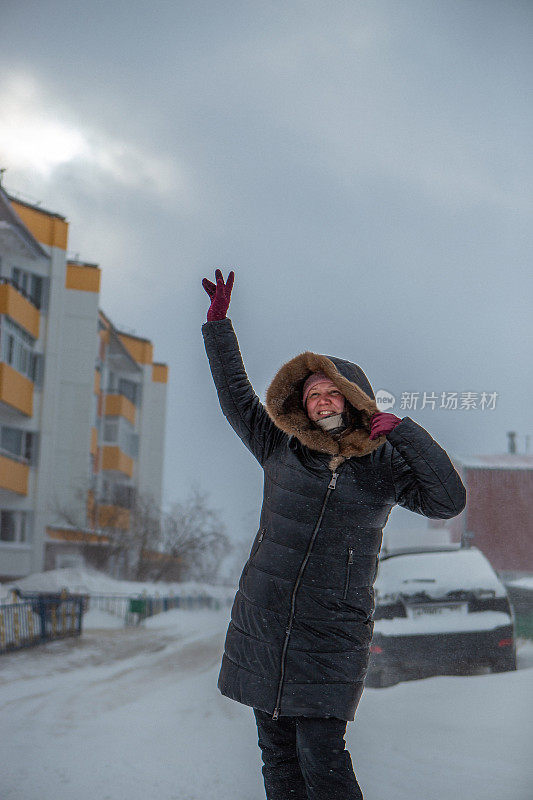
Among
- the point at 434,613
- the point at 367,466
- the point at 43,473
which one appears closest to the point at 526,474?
the point at 434,613

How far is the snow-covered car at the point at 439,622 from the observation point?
3.33m

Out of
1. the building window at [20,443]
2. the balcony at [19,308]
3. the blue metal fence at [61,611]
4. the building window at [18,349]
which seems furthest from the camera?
the building window at [20,443]

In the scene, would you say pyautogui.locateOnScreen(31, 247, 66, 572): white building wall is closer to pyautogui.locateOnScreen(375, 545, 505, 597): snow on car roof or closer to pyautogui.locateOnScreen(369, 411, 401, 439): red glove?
pyautogui.locateOnScreen(375, 545, 505, 597): snow on car roof

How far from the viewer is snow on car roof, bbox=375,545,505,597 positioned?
3.38 m

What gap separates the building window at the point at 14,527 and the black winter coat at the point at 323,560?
13.2m

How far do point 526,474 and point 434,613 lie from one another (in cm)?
73

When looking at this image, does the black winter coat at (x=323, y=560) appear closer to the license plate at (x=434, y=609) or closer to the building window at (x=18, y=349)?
the license plate at (x=434, y=609)

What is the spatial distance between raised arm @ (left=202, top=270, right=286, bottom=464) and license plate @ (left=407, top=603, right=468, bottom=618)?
1515 millimetres

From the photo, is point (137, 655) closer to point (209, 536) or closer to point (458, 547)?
point (209, 536)

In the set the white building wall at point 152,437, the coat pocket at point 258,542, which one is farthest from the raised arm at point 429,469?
the white building wall at point 152,437

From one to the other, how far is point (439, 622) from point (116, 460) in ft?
47.2

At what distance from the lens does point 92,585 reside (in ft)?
45.5

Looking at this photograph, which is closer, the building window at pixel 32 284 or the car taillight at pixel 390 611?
the car taillight at pixel 390 611

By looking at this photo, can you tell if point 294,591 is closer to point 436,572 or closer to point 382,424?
A: point 382,424
